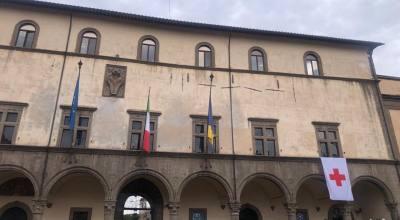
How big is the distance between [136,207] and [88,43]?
8756 millimetres

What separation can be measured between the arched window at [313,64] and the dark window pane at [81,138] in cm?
1260

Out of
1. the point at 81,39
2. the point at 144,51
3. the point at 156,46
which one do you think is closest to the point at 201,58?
the point at 156,46

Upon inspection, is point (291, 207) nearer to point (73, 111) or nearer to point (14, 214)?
point (73, 111)

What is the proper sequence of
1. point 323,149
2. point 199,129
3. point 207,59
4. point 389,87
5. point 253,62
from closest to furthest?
point 199,129 → point 323,149 → point 207,59 → point 253,62 → point 389,87

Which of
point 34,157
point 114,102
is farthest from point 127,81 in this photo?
point 34,157

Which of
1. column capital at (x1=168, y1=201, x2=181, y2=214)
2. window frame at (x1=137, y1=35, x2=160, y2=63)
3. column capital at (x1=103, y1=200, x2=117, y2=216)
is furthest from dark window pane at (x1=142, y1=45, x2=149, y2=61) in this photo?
column capital at (x1=168, y1=201, x2=181, y2=214)

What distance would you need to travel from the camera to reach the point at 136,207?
15836mm

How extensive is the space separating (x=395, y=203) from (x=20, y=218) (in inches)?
711

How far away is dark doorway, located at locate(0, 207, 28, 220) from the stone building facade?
58 millimetres

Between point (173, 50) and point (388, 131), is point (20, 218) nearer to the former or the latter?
point (173, 50)

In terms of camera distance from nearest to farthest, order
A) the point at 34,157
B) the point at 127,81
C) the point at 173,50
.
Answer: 1. the point at 34,157
2. the point at 127,81
3. the point at 173,50

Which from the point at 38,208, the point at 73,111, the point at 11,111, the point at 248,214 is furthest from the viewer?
the point at 248,214

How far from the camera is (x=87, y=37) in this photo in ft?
52.3

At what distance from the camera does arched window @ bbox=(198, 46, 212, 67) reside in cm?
1691
